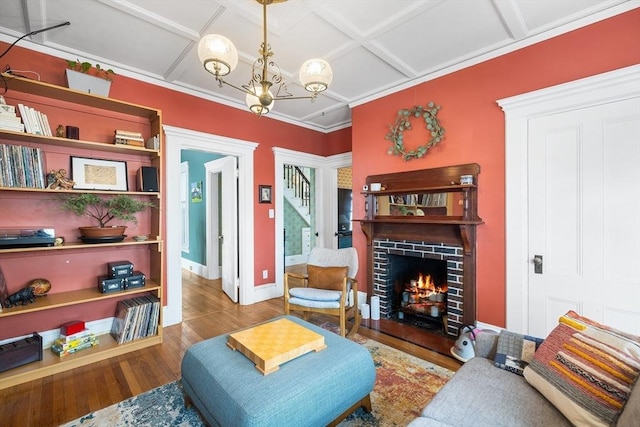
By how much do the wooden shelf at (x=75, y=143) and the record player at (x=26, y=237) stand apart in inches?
29.7

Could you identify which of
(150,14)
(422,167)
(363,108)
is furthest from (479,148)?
(150,14)

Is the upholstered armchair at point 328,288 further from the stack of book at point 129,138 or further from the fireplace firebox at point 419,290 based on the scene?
the stack of book at point 129,138

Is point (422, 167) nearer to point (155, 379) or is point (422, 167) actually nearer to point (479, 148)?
point (479, 148)

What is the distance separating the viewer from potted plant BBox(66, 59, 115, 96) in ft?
8.05

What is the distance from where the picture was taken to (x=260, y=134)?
13.6ft

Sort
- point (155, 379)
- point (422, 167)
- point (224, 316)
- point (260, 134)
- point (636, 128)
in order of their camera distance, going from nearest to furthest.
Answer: point (636, 128), point (155, 379), point (422, 167), point (224, 316), point (260, 134)

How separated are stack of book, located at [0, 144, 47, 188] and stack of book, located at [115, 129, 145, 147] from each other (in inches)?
22.7

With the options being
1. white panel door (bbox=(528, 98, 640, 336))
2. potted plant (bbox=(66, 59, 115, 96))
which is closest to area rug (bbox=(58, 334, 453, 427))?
white panel door (bbox=(528, 98, 640, 336))

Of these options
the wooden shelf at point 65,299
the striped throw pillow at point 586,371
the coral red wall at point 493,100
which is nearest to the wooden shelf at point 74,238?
the wooden shelf at point 65,299

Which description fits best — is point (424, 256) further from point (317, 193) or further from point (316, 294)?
point (317, 193)

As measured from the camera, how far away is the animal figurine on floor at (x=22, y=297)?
7.32 feet

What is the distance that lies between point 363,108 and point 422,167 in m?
1.20

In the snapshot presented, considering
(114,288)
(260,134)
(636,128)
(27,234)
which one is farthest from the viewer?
(260,134)

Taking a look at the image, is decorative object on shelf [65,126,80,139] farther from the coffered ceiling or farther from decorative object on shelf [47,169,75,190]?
the coffered ceiling
